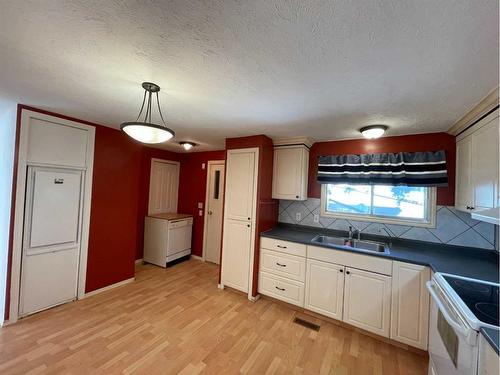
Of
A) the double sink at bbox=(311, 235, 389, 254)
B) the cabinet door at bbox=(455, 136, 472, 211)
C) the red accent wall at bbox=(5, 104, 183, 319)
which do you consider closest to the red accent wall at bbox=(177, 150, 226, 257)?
the red accent wall at bbox=(5, 104, 183, 319)

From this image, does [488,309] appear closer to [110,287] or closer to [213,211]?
[213,211]

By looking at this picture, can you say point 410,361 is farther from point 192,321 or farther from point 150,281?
point 150,281

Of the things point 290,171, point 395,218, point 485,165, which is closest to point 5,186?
point 290,171

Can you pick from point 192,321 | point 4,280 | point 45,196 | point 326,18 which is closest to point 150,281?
point 192,321

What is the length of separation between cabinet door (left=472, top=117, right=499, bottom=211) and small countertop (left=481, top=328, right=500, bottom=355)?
109cm

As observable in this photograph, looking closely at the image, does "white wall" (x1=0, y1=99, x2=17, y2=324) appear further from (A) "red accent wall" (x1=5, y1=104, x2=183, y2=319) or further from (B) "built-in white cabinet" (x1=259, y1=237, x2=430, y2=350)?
(B) "built-in white cabinet" (x1=259, y1=237, x2=430, y2=350)

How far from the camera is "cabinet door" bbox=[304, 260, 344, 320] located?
7.86ft

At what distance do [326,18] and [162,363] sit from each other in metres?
2.61

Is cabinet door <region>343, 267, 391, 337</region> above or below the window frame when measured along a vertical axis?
below

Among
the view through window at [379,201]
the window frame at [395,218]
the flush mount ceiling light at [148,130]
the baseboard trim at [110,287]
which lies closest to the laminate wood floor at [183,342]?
the baseboard trim at [110,287]

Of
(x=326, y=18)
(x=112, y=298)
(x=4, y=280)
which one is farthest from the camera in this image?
(x=112, y=298)

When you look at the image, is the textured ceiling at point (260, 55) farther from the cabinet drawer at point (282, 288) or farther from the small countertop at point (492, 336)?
the cabinet drawer at point (282, 288)

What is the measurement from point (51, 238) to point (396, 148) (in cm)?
429

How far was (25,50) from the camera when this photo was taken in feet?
4.19
